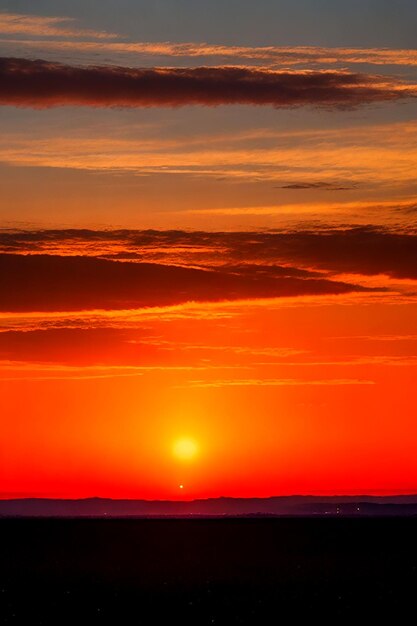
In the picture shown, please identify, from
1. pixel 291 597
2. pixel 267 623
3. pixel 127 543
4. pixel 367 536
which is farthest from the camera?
pixel 367 536

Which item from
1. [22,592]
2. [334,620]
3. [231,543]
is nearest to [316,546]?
[231,543]

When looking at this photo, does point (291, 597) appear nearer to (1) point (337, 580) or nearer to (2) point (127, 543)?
(1) point (337, 580)

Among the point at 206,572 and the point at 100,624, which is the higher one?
the point at 206,572

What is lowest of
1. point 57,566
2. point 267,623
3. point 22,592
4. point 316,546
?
point 267,623

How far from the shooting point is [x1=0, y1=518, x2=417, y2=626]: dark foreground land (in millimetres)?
44062

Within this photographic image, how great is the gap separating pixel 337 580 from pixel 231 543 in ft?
131

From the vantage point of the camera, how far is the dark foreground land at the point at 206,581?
145ft

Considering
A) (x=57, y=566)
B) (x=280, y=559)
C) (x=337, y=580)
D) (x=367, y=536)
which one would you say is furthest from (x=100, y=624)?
(x=367, y=536)

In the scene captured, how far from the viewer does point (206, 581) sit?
188 ft

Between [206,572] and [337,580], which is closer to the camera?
[337,580]

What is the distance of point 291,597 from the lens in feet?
162

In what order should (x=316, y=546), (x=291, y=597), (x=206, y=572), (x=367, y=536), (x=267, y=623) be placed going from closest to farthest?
1. (x=267, y=623)
2. (x=291, y=597)
3. (x=206, y=572)
4. (x=316, y=546)
5. (x=367, y=536)

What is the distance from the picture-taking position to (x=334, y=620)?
41.9m

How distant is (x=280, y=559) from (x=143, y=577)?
51.6ft
